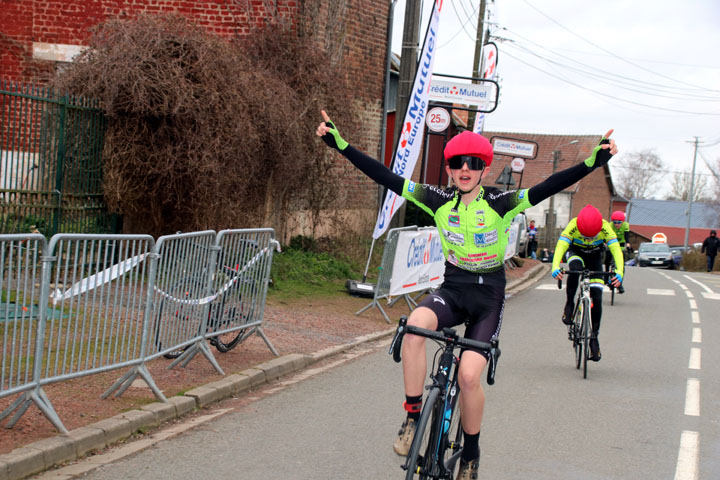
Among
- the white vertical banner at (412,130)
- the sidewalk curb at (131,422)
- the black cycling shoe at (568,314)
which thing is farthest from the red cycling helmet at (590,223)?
the white vertical banner at (412,130)

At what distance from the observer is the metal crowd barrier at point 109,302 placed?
5.38m

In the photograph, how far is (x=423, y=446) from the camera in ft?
14.5

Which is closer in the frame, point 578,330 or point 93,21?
point 578,330

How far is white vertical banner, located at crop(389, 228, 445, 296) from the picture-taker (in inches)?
517

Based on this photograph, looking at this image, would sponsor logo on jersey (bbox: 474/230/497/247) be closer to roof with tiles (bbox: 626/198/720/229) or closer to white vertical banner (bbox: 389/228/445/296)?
white vertical banner (bbox: 389/228/445/296)

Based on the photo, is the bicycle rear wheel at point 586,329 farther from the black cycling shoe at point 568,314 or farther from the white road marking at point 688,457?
the white road marking at point 688,457

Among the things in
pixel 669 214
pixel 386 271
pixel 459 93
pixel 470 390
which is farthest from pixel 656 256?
pixel 470 390

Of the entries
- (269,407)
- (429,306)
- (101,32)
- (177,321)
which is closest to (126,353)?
(177,321)

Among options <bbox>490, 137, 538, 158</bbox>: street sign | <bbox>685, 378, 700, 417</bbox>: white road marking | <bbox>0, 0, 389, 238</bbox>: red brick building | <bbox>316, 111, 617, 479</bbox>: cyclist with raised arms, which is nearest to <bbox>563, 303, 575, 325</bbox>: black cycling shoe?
<bbox>685, 378, 700, 417</bbox>: white road marking

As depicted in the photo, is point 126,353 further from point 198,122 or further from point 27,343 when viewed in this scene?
point 198,122

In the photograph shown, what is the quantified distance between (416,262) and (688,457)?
25.8 feet

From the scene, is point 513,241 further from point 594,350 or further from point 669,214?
point 669,214

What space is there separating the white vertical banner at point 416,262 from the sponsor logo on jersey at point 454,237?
7.84 metres

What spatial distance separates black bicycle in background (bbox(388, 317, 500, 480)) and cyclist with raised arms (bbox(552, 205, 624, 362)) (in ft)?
17.7
